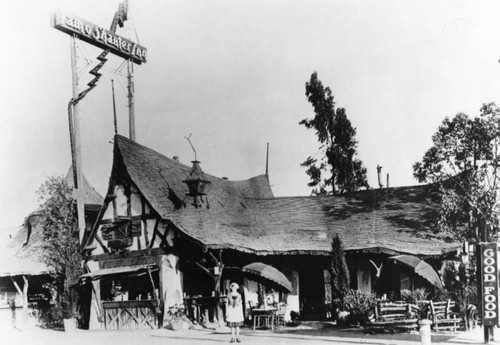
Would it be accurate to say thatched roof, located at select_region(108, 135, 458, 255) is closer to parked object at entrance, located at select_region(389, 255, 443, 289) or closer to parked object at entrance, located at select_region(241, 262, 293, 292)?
parked object at entrance, located at select_region(241, 262, 293, 292)

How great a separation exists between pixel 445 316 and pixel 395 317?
159cm

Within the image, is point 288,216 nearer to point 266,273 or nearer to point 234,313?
point 266,273

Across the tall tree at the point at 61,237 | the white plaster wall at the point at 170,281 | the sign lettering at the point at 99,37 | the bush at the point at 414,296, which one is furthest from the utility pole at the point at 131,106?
the bush at the point at 414,296

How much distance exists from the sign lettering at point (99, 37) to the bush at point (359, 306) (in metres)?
14.3

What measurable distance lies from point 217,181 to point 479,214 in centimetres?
1223

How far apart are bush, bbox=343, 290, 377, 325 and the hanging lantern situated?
23.1 feet

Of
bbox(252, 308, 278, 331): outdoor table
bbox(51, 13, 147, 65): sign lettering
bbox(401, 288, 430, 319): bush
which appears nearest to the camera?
bbox(252, 308, 278, 331): outdoor table

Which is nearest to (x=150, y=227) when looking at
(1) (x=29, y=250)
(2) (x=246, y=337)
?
(2) (x=246, y=337)

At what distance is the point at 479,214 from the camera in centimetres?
2172

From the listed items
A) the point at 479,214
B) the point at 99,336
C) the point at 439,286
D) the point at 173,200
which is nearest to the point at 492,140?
the point at 479,214

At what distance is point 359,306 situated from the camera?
64.1ft

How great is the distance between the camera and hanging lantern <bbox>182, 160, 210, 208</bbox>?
23797mm

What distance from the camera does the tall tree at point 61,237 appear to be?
22938 mm

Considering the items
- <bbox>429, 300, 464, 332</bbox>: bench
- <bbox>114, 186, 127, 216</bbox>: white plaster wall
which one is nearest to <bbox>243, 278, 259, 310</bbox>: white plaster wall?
<bbox>114, 186, 127, 216</bbox>: white plaster wall
